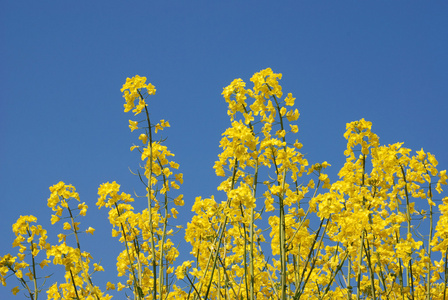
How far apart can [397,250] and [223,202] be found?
167 cm

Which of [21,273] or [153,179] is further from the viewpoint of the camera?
[21,273]

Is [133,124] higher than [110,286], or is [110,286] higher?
[133,124]

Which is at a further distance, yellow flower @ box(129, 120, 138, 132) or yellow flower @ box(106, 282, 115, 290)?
yellow flower @ box(106, 282, 115, 290)

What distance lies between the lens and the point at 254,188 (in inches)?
136

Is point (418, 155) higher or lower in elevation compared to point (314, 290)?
higher

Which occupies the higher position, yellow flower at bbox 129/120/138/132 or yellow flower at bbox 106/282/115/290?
yellow flower at bbox 129/120/138/132

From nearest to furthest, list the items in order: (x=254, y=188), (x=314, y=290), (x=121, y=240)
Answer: (x=254, y=188) → (x=121, y=240) → (x=314, y=290)

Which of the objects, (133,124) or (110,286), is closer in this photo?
(133,124)

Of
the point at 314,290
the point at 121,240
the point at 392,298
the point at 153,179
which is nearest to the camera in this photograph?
the point at 153,179

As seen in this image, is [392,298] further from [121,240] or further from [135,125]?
[135,125]

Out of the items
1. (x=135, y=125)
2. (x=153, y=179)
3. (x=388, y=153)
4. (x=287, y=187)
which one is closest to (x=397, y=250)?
(x=388, y=153)

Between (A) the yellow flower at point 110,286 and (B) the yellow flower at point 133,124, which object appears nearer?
(B) the yellow flower at point 133,124

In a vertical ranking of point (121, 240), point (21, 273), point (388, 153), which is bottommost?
point (21, 273)

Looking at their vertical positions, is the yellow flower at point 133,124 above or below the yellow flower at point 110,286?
above
